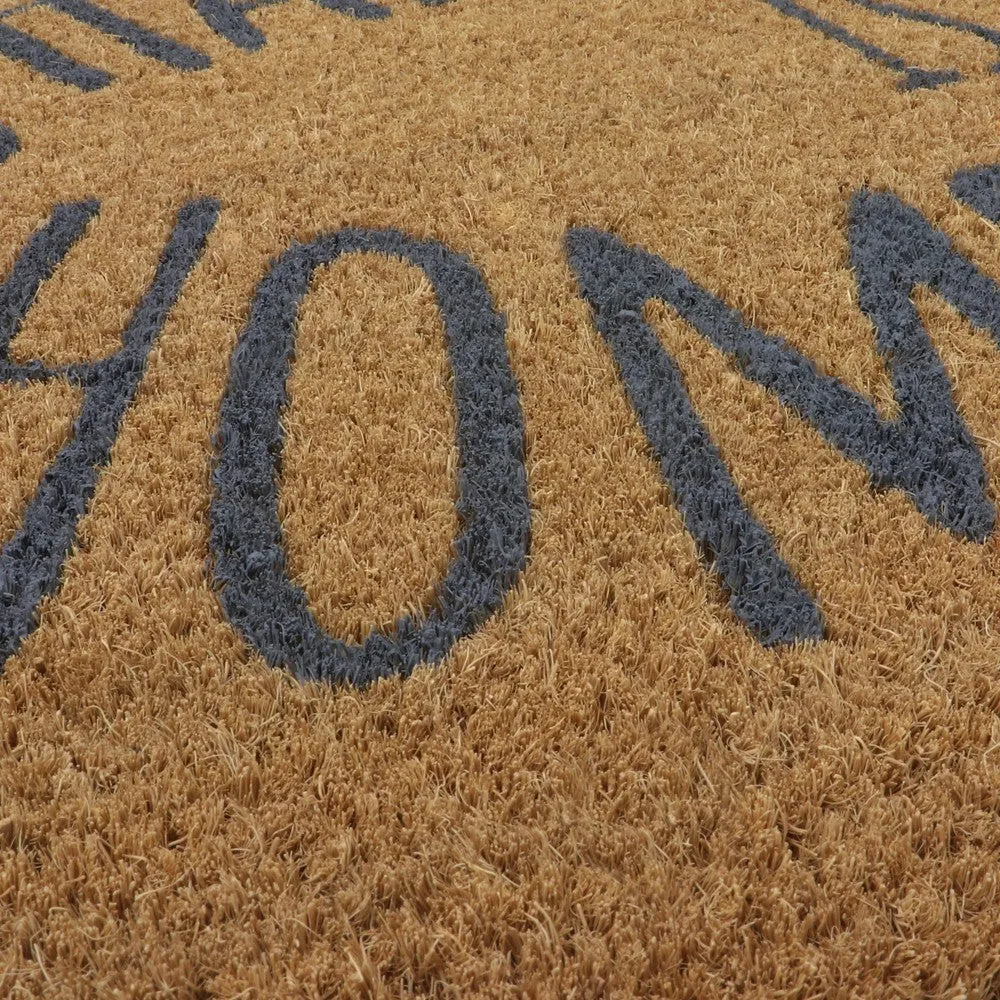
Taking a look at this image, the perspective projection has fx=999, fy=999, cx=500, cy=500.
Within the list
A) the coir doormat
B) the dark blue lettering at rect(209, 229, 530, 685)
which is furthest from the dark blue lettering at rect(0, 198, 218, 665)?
the dark blue lettering at rect(209, 229, 530, 685)

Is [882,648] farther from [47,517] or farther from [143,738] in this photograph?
[47,517]

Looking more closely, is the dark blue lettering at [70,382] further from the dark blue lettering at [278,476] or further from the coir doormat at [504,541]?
the dark blue lettering at [278,476]

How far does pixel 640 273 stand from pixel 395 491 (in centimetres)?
104

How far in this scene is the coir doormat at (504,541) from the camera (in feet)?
4.60

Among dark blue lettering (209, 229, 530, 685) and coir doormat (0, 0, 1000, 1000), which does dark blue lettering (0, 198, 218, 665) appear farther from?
dark blue lettering (209, 229, 530, 685)

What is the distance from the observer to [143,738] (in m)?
1.61

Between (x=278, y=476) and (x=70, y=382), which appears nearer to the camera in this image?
(x=278, y=476)

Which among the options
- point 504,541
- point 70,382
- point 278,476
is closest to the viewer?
point 504,541

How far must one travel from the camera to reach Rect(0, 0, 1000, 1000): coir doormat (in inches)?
55.2

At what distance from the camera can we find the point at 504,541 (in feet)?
6.36

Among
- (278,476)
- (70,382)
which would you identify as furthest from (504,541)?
(70,382)

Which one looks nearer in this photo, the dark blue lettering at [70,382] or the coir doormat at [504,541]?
the coir doormat at [504,541]

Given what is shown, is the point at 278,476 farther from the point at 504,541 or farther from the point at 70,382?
the point at 70,382

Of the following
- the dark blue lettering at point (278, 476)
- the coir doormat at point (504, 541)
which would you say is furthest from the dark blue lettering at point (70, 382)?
the dark blue lettering at point (278, 476)
